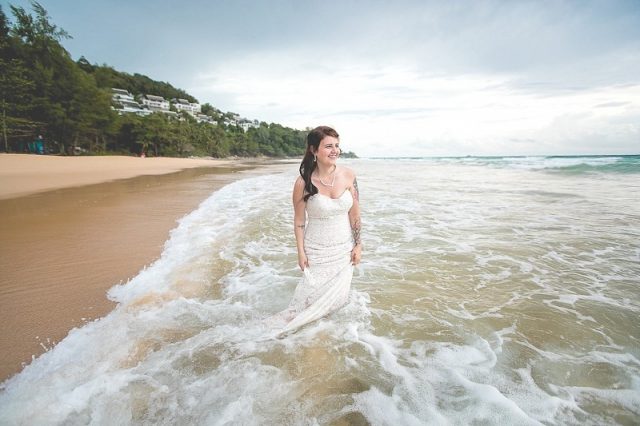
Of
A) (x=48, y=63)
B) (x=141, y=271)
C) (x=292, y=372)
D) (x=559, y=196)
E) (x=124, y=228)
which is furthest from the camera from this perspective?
(x=48, y=63)

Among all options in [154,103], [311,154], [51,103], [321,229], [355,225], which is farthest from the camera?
[154,103]

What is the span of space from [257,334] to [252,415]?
93cm

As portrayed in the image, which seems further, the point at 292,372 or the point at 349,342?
the point at 349,342

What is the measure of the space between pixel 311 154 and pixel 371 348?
197cm

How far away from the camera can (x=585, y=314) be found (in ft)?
11.7

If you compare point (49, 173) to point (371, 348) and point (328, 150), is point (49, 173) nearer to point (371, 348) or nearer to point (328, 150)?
point (328, 150)

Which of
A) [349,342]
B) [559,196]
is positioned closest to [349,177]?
[349,342]

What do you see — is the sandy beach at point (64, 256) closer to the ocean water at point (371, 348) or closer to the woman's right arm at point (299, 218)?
the ocean water at point (371, 348)

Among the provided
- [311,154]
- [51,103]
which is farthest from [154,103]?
[311,154]

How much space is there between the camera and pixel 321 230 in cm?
317

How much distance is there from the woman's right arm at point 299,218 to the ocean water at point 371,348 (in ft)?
2.37

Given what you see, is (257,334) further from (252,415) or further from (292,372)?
(252,415)

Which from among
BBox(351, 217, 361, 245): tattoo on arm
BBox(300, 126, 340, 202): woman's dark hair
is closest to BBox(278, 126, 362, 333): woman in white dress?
BBox(300, 126, 340, 202): woman's dark hair

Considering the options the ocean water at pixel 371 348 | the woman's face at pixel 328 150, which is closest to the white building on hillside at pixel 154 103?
the ocean water at pixel 371 348
